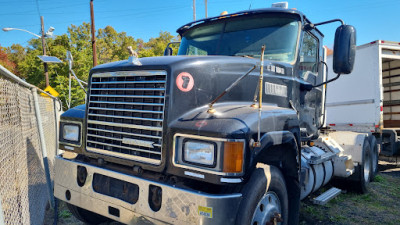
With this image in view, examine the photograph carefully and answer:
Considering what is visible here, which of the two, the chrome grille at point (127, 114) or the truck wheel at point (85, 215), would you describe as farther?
the truck wheel at point (85, 215)

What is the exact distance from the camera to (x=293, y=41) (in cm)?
382

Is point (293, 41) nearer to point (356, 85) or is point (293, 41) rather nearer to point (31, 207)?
point (31, 207)

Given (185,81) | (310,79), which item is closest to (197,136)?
(185,81)

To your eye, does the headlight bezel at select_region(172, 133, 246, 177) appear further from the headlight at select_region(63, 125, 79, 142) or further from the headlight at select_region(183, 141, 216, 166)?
the headlight at select_region(63, 125, 79, 142)

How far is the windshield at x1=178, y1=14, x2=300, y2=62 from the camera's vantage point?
377cm

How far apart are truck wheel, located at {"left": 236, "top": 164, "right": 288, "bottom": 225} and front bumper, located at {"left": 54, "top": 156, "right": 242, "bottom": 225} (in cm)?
10

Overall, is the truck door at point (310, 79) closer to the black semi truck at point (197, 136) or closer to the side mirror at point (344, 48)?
the black semi truck at point (197, 136)

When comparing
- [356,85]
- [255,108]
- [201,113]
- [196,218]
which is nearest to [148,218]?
[196,218]

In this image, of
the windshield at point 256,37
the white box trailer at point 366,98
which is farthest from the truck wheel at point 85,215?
the white box trailer at point 366,98

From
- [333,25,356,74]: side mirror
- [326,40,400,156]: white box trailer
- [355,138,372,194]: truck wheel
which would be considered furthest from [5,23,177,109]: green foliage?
[333,25,356,74]: side mirror

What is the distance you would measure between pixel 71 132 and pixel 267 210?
225cm

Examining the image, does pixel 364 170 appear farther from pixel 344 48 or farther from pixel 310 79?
pixel 344 48

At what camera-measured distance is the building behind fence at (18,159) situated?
293 cm

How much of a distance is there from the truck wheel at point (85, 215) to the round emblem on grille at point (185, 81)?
208 centimetres
